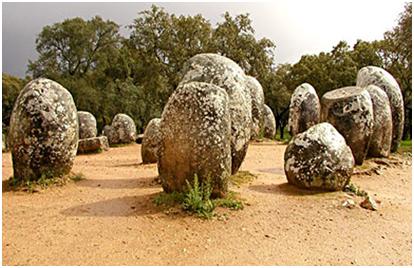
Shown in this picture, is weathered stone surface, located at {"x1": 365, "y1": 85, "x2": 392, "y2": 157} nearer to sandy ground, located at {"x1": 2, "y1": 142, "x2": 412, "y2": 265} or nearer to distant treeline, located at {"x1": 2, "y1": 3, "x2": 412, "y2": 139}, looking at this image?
sandy ground, located at {"x1": 2, "y1": 142, "x2": 412, "y2": 265}

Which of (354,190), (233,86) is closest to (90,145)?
(233,86)

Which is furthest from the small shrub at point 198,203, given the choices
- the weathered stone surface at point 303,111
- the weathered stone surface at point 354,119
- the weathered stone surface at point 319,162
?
the weathered stone surface at point 303,111

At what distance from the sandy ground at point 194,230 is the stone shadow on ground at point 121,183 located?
0.04m

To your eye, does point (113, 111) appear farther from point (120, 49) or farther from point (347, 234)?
point (347, 234)

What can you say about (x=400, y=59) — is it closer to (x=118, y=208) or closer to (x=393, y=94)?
(x=393, y=94)

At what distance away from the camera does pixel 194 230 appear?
544 centimetres

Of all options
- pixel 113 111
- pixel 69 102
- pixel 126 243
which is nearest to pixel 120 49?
pixel 113 111

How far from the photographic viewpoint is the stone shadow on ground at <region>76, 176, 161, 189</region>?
8.23m

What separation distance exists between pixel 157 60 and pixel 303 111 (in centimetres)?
1084

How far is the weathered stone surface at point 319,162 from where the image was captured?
7.92 metres

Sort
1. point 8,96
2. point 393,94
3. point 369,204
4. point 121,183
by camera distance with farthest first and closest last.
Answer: point 8,96 < point 393,94 < point 121,183 < point 369,204

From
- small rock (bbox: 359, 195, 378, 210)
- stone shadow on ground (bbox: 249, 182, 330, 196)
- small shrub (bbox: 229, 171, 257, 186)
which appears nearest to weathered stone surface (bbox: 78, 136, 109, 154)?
small shrub (bbox: 229, 171, 257, 186)

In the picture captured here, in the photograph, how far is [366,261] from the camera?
4793 mm

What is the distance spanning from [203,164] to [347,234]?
2474mm
